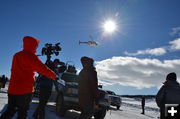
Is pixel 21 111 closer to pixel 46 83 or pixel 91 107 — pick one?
pixel 91 107

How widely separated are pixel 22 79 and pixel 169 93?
2716 millimetres

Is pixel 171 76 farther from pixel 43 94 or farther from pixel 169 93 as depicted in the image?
pixel 43 94

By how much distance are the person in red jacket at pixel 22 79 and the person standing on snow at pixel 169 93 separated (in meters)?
2.12

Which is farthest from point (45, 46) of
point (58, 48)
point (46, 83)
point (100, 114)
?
point (46, 83)

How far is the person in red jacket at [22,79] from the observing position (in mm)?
4132

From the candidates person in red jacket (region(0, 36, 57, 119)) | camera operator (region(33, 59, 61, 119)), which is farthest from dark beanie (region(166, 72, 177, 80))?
camera operator (region(33, 59, 61, 119))

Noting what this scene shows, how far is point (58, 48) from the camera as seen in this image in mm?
39438

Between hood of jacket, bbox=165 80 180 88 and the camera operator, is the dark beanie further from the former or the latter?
the camera operator

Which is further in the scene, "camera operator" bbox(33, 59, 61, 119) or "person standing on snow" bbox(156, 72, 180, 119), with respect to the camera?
"camera operator" bbox(33, 59, 61, 119)

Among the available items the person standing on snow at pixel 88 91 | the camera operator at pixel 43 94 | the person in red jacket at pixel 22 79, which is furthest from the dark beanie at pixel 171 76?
the camera operator at pixel 43 94

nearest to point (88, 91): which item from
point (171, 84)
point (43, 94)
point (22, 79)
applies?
point (22, 79)

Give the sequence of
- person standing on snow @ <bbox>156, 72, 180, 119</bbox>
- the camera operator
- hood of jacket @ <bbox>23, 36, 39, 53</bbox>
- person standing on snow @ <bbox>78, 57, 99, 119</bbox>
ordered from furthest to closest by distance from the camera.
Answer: the camera operator → person standing on snow @ <bbox>78, 57, 99, 119</bbox> → person standing on snow @ <bbox>156, 72, 180, 119</bbox> → hood of jacket @ <bbox>23, 36, 39, 53</bbox>

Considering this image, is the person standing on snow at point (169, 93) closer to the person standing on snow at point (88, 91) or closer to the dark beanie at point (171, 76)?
the dark beanie at point (171, 76)

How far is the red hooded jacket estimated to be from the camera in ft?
13.6
